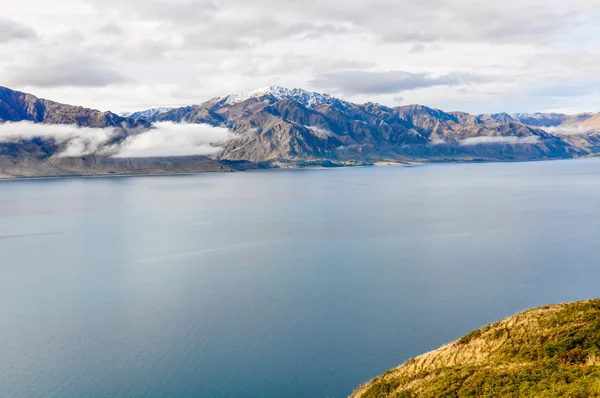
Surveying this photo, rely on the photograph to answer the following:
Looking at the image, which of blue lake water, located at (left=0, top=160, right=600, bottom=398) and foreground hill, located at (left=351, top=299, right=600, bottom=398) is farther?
blue lake water, located at (left=0, top=160, right=600, bottom=398)

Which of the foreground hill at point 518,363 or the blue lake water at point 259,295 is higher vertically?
the foreground hill at point 518,363

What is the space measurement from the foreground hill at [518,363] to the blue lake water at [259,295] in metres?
9.16

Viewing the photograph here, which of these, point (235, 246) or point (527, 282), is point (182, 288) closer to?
point (235, 246)

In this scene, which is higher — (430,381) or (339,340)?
(430,381)

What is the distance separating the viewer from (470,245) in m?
103

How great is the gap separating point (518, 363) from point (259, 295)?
42804mm

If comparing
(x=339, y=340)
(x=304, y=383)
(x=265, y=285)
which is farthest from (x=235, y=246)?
(x=304, y=383)

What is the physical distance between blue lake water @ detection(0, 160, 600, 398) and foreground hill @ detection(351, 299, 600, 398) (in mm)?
9163

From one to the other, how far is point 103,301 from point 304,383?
121 feet

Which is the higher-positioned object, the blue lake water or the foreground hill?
the foreground hill

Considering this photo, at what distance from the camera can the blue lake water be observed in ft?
151

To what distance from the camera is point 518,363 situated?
103ft

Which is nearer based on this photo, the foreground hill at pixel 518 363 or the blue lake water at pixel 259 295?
the foreground hill at pixel 518 363

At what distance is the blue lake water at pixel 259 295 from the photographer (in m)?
45.9
